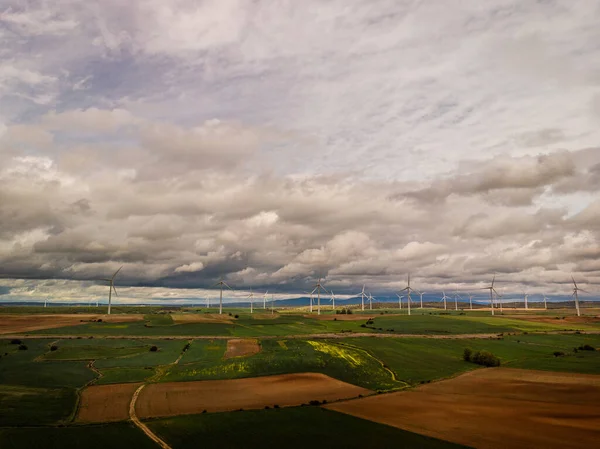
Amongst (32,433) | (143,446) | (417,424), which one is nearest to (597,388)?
(417,424)

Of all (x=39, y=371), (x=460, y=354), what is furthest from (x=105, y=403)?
(x=460, y=354)

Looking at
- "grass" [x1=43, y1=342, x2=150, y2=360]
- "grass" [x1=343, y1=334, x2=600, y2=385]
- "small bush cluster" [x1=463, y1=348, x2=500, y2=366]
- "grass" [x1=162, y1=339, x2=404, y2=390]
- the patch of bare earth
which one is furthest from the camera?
the patch of bare earth

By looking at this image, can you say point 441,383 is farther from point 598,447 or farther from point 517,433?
point 598,447

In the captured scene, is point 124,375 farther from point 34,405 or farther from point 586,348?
point 586,348

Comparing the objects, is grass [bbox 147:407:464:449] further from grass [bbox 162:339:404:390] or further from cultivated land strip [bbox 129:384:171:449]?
grass [bbox 162:339:404:390]

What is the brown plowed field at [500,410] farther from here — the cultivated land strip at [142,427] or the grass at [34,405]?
the grass at [34,405]

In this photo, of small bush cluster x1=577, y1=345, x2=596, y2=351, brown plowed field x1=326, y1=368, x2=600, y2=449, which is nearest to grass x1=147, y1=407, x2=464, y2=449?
brown plowed field x1=326, y1=368, x2=600, y2=449
